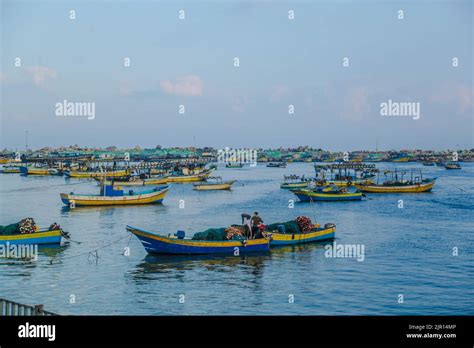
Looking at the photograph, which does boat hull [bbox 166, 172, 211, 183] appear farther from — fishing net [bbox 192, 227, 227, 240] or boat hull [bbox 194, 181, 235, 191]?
fishing net [bbox 192, 227, 227, 240]

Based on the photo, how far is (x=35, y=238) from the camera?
105 ft

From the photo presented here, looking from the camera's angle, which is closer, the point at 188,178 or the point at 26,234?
the point at 26,234

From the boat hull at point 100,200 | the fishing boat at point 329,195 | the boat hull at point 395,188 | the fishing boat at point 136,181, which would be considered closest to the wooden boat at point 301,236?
the boat hull at point 100,200

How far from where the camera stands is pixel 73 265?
28344 millimetres

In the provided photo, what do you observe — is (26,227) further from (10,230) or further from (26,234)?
(10,230)

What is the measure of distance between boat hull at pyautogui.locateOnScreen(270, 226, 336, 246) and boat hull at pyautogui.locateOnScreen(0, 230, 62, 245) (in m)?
12.5

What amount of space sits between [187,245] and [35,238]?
30.4ft

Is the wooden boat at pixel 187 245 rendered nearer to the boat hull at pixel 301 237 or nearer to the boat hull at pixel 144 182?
the boat hull at pixel 301 237

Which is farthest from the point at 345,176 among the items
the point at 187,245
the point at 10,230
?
the point at 10,230

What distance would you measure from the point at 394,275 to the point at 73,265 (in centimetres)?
1559
